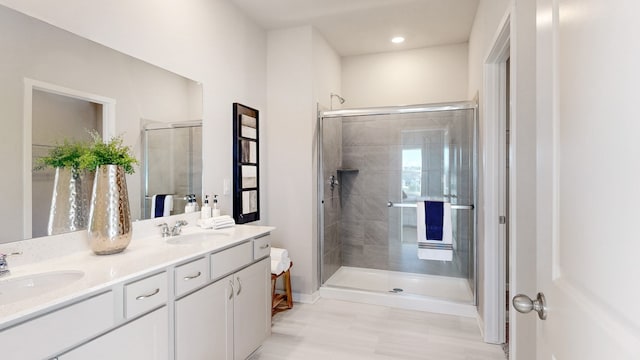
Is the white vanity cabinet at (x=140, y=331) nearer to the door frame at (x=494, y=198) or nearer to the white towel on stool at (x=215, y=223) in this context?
the white towel on stool at (x=215, y=223)

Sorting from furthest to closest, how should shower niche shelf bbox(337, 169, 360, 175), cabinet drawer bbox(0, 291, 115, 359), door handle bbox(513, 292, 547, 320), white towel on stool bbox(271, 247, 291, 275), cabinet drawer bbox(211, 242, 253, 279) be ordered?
shower niche shelf bbox(337, 169, 360, 175), white towel on stool bbox(271, 247, 291, 275), cabinet drawer bbox(211, 242, 253, 279), cabinet drawer bbox(0, 291, 115, 359), door handle bbox(513, 292, 547, 320)

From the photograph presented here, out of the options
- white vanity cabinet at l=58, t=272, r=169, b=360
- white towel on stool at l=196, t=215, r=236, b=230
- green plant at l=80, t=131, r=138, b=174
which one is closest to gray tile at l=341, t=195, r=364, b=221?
white towel on stool at l=196, t=215, r=236, b=230

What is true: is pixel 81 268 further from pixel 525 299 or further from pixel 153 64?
pixel 525 299

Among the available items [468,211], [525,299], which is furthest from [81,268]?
[468,211]

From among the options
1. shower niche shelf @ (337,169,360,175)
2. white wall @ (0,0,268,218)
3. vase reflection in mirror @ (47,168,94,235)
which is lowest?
vase reflection in mirror @ (47,168,94,235)

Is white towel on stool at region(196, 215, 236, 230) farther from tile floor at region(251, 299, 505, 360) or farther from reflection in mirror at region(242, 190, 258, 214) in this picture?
tile floor at region(251, 299, 505, 360)

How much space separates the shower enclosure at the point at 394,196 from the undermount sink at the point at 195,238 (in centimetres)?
151

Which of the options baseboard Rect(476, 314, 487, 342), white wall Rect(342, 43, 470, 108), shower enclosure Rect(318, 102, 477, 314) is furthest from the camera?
white wall Rect(342, 43, 470, 108)

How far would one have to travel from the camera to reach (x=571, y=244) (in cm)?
67

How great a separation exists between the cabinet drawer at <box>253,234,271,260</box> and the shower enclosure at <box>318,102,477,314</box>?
1.28 meters

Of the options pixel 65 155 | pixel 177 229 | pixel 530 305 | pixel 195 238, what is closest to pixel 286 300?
pixel 195 238

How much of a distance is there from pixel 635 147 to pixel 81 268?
176 centimetres

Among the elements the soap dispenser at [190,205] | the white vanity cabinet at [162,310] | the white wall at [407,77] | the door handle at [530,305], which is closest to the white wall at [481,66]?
the white wall at [407,77]

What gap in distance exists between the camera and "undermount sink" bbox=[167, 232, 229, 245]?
2.05 m
